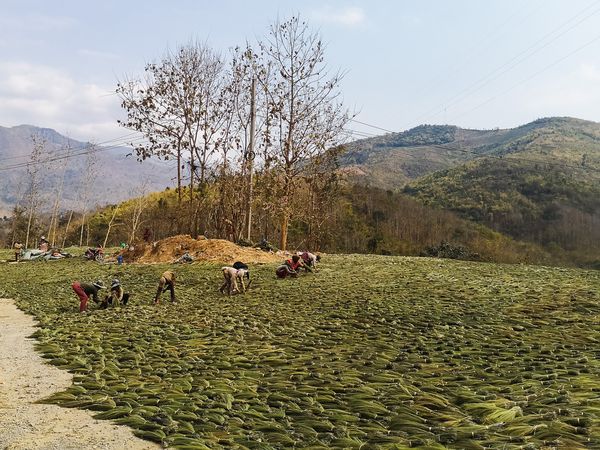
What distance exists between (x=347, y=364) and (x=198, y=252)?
16.4m

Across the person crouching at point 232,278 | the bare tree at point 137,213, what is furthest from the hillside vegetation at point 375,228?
the person crouching at point 232,278

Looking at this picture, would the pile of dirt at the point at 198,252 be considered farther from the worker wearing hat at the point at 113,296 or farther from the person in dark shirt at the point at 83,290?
the person in dark shirt at the point at 83,290

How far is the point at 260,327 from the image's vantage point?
9.99 m

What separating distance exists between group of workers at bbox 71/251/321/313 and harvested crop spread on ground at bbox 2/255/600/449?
0.43 meters

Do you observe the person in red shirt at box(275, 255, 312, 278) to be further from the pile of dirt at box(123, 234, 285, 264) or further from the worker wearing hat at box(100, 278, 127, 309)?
the worker wearing hat at box(100, 278, 127, 309)

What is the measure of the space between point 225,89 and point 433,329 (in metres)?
24.0

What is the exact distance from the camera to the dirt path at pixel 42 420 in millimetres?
4633

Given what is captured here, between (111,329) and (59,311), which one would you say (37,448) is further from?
(59,311)

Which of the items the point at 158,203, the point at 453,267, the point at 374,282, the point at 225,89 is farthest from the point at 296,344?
the point at 158,203

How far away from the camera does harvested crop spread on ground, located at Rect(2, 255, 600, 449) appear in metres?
4.58

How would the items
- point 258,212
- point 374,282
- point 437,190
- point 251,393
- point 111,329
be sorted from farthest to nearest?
point 437,190 → point 258,212 → point 374,282 → point 111,329 → point 251,393

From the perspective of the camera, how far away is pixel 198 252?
22.5 meters

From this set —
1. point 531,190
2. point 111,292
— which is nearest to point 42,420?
point 111,292

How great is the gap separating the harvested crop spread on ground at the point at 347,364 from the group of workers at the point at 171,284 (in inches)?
17.0
